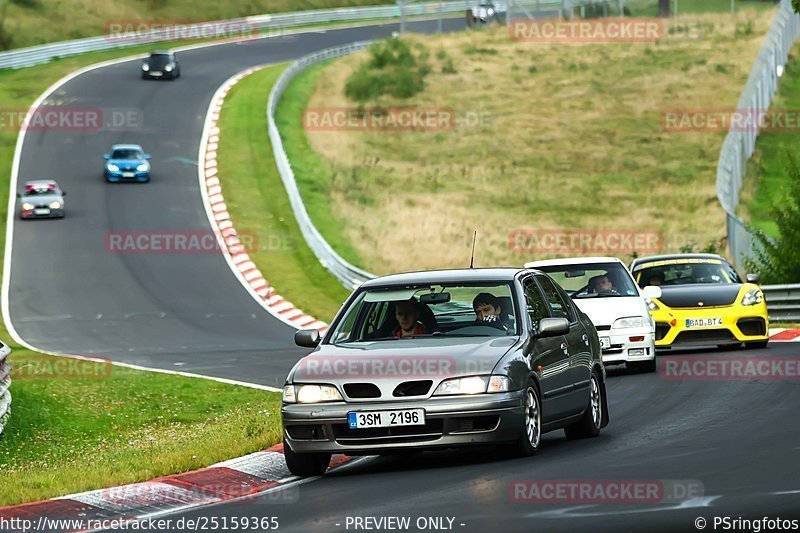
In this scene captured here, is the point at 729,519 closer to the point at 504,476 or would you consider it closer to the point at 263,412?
the point at 504,476

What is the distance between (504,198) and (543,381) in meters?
39.4

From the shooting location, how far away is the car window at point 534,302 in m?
11.6

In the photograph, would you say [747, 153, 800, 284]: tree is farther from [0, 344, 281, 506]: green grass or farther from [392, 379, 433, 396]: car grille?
[392, 379, 433, 396]: car grille

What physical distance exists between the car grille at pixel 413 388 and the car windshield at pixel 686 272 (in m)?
12.2

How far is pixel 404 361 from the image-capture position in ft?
34.5

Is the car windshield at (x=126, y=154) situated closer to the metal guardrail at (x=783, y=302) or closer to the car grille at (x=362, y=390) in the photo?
the metal guardrail at (x=783, y=302)

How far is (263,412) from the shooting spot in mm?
15719

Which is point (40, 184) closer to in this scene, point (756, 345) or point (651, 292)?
point (756, 345)

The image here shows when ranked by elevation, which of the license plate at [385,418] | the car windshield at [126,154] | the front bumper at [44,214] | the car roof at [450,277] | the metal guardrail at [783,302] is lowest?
the metal guardrail at [783,302]

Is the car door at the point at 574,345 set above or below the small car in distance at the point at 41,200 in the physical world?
above

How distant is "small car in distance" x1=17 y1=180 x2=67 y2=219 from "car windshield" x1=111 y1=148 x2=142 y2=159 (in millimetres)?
4469

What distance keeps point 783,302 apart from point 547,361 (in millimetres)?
17600

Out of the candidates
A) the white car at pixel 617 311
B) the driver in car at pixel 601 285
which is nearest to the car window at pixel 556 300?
the white car at pixel 617 311

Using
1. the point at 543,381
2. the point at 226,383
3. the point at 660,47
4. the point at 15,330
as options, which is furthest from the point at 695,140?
the point at 543,381
